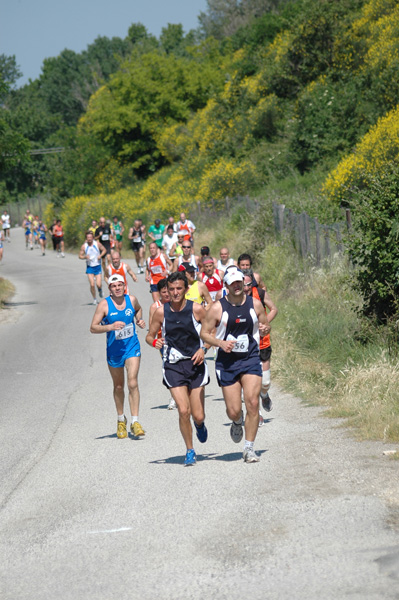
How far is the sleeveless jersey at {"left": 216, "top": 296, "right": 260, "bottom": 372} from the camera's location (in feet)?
28.6

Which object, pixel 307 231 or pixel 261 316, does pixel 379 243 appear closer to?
pixel 261 316

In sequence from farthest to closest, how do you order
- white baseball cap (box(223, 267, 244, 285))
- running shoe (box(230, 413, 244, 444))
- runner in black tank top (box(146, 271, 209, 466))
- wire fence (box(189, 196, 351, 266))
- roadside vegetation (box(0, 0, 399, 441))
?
wire fence (box(189, 196, 351, 266)), roadside vegetation (box(0, 0, 399, 441)), running shoe (box(230, 413, 244, 444)), runner in black tank top (box(146, 271, 209, 466)), white baseball cap (box(223, 267, 244, 285))

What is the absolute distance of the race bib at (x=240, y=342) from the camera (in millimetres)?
8750

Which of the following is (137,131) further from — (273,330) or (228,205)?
(273,330)

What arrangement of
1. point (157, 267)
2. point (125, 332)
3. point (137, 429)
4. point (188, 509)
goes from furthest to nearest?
point (157, 267)
point (125, 332)
point (137, 429)
point (188, 509)

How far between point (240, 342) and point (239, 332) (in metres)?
0.10

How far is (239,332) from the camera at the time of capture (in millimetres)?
8750

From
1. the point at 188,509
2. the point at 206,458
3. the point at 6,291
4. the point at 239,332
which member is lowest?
the point at 6,291

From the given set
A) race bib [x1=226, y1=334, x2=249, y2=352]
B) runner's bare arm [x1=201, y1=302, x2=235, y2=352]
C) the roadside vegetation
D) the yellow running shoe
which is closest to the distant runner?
the roadside vegetation

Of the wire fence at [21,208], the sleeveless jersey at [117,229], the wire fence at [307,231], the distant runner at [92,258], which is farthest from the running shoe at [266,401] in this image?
the wire fence at [21,208]

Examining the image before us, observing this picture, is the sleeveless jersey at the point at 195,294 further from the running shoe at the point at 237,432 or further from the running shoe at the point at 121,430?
the running shoe at the point at 237,432

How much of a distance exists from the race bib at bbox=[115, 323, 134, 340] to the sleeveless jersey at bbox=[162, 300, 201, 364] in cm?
162

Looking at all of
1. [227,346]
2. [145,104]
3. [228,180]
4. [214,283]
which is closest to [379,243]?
[214,283]

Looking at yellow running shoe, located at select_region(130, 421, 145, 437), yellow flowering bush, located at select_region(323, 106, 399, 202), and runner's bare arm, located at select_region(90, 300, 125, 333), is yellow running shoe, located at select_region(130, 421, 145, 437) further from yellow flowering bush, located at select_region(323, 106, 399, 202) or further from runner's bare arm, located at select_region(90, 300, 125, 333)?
yellow flowering bush, located at select_region(323, 106, 399, 202)
